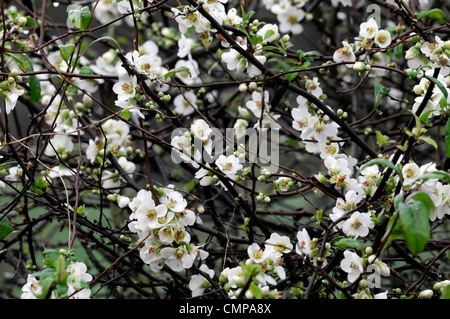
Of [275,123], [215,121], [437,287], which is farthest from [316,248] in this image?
[215,121]

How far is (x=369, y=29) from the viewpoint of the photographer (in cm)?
133

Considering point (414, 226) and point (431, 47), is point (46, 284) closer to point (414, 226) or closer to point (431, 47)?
point (414, 226)

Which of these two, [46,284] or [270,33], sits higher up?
[270,33]

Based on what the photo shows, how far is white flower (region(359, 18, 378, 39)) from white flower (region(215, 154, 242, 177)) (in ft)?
1.64

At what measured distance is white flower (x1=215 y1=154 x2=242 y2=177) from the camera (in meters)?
1.25

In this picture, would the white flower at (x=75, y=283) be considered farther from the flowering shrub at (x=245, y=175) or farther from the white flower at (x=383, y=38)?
the white flower at (x=383, y=38)

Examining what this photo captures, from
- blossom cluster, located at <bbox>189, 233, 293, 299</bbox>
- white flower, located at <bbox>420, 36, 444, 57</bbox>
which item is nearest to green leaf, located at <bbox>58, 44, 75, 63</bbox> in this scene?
blossom cluster, located at <bbox>189, 233, 293, 299</bbox>

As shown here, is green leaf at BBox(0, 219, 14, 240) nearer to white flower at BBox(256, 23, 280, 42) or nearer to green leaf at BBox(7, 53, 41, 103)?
green leaf at BBox(7, 53, 41, 103)

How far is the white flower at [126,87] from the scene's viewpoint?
48.2 inches

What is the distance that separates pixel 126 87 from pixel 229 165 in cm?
33

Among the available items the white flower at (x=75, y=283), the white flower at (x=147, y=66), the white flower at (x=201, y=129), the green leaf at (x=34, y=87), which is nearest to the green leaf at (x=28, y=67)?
the green leaf at (x=34, y=87)

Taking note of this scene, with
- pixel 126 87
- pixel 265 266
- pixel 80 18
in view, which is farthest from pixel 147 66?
pixel 265 266
